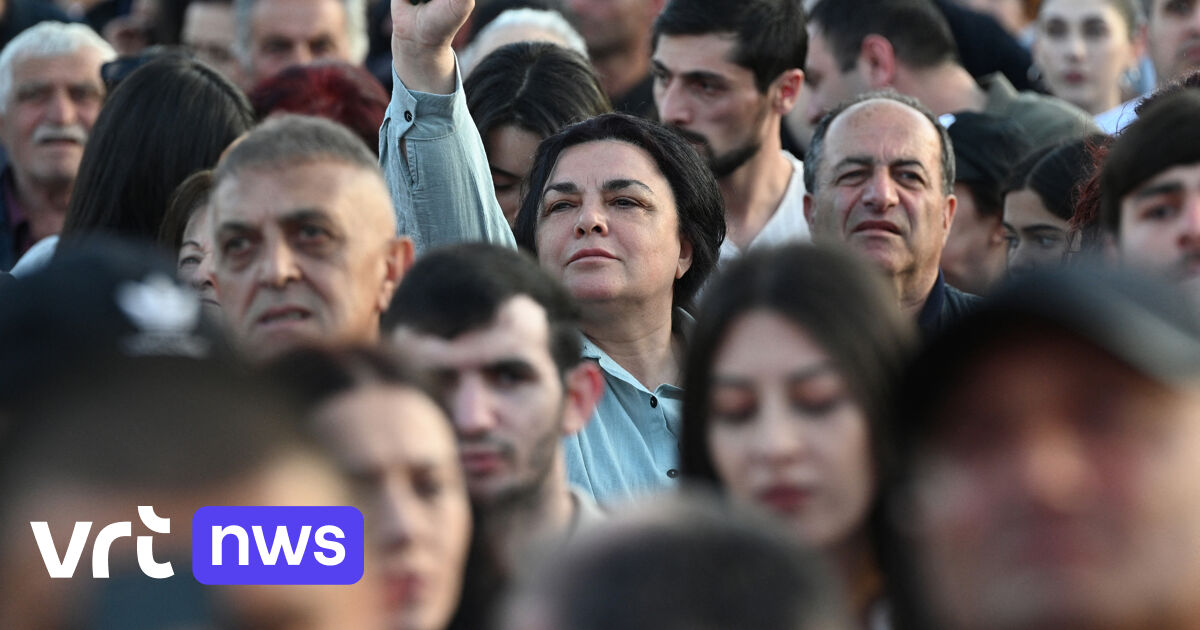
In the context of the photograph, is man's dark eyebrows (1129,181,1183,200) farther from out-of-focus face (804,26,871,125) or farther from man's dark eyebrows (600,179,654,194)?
out-of-focus face (804,26,871,125)

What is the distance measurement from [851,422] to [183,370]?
861mm

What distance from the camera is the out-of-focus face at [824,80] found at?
5336 mm

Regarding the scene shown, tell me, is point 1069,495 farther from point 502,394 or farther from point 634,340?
point 634,340

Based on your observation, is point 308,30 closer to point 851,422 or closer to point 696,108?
point 696,108

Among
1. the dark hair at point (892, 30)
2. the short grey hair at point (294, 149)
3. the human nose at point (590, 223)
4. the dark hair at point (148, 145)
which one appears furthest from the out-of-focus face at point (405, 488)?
the dark hair at point (892, 30)

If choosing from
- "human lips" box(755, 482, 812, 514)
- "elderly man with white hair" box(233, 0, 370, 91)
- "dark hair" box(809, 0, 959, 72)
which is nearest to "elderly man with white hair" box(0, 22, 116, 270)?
"elderly man with white hair" box(233, 0, 370, 91)

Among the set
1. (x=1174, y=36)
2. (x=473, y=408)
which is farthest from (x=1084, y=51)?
(x=473, y=408)

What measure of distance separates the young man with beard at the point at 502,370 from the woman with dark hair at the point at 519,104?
1.53 m

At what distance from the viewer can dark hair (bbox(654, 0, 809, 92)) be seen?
4.72m

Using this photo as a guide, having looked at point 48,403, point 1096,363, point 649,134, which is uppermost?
point 649,134

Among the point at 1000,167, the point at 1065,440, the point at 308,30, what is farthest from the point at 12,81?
the point at 1065,440

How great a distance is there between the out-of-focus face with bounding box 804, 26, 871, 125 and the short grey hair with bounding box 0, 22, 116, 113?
2203mm

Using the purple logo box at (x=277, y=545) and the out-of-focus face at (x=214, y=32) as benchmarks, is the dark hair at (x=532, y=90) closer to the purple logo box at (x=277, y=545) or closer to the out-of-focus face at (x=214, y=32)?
the out-of-focus face at (x=214, y=32)

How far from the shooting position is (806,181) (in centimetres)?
435
